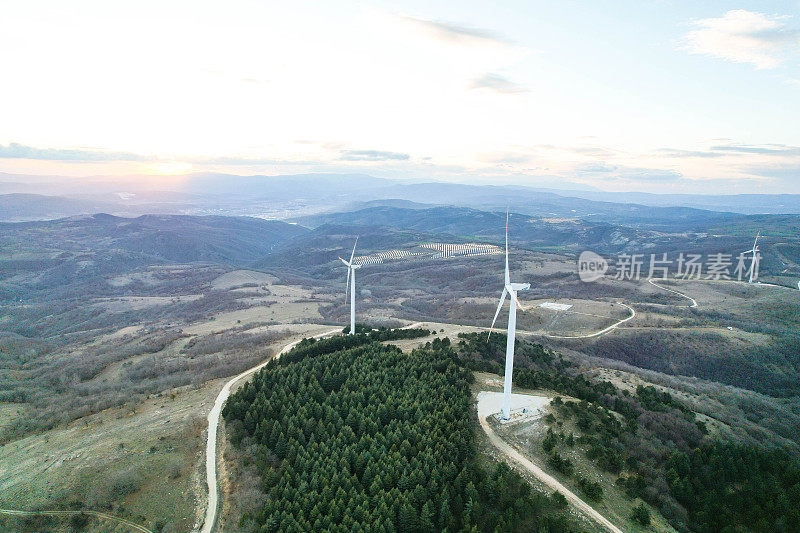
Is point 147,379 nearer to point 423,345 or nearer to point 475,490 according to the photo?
point 423,345

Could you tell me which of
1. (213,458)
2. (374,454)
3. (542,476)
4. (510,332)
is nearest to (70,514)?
(213,458)

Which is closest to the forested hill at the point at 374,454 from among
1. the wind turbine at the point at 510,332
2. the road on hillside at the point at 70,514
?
the wind turbine at the point at 510,332

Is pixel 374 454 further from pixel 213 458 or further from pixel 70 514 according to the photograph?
pixel 70 514

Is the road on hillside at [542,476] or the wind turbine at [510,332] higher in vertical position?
Answer: the wind turbine at [510,332]

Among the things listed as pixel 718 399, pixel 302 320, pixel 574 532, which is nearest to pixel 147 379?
pixel 302 320

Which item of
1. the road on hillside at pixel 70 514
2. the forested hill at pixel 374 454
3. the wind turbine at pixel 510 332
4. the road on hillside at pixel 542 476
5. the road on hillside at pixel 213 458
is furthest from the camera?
the wind turbine at pixel 510 332

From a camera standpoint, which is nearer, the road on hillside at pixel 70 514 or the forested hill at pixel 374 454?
the forested hill at pixel 374 454

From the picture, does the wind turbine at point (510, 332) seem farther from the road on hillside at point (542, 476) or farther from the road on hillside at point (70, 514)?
the road on hillside at point (70, 514)
